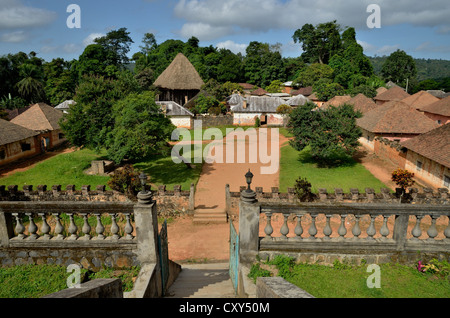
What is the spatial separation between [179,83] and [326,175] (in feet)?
130

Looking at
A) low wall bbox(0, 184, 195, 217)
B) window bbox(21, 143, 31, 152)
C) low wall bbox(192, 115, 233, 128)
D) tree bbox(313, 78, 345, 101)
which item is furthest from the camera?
tree bbox(313, 78, 345, 101)

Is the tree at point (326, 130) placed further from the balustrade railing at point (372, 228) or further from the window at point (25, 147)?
the window at point (25, 147)

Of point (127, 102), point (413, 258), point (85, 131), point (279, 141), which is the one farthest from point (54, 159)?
point (413, 258)

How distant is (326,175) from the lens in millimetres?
23375

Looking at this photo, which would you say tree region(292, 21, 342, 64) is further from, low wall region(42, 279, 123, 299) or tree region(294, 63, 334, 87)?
low wall region(42, 279, 123, 299)

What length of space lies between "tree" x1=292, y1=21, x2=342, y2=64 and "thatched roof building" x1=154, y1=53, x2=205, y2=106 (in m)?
46.9

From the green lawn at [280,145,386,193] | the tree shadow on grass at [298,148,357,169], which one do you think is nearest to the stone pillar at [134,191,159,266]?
the green lawn at [280,145,386,193]

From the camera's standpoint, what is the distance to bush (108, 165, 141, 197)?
17.3 metres

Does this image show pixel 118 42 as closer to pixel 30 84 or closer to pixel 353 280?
pixel 30 84

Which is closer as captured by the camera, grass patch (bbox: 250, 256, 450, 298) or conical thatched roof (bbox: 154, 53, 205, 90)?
grass patch (bbox: 250, 256, 450, 298)

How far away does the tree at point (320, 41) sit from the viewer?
8450cm

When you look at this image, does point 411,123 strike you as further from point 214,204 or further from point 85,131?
point 85,131

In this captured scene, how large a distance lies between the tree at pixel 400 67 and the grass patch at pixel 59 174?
3347 inches

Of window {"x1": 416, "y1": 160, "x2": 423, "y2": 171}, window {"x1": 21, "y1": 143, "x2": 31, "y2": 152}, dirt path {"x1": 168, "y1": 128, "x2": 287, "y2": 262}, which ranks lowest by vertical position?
dirt path {"x1": 168, "y1": 128, "x2": 287, "y2": 262}
